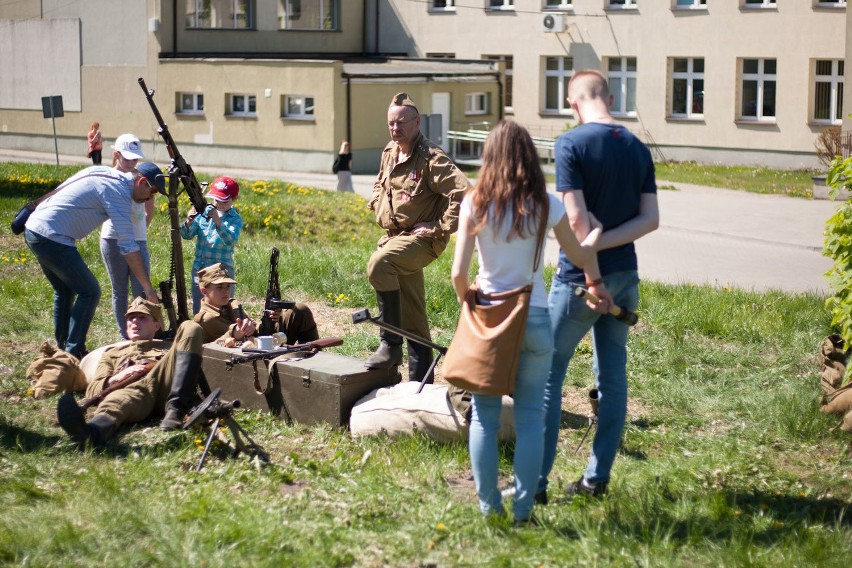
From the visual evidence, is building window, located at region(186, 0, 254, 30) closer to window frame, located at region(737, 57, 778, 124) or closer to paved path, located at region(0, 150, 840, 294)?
paved path, located at region(0, 150, 840, 294)

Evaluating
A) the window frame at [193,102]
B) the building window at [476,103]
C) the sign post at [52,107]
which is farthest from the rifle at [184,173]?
the building window at [476,103]

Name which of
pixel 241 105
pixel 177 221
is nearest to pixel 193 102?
pixel 241 105

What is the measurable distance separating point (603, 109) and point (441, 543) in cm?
210

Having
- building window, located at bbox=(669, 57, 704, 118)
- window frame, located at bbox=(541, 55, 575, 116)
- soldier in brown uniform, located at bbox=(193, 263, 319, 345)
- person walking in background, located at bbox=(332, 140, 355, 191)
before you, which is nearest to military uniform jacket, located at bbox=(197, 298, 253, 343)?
soldier in brown uniform, located at bbox=(193, 263, 319, 345)

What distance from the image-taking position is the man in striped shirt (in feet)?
27.6

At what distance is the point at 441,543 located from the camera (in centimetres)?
497

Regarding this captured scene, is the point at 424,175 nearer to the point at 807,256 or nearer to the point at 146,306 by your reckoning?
the point at 146,306

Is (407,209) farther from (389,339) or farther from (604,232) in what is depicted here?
(604,232)

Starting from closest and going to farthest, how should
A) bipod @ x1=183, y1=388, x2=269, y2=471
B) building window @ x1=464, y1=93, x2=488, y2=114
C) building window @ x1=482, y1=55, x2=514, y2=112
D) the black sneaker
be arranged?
1. the black sneaker
2. bipod @ x1=183, y1=388, x2=269, y2=471
3. building window @ x1=464, y1=93, x2=488, y2=114
4. building window @ x1=482, y1=55, x2=514, y2=112

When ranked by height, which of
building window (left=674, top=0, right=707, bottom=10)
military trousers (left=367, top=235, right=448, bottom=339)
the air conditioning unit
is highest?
building window (left=674, top=0, right=707, bottom=10)

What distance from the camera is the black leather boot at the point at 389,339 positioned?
7.27 m

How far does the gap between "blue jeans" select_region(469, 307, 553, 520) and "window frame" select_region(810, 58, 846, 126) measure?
99.5 ft

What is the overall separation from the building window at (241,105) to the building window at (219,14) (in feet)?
12.9

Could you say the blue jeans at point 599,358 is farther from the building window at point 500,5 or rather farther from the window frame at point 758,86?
the building window at point 500,5
